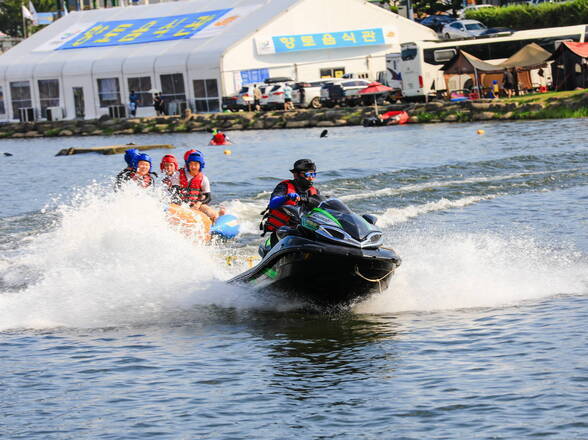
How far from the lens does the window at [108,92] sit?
63856 mm

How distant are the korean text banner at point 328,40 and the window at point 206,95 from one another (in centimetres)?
438

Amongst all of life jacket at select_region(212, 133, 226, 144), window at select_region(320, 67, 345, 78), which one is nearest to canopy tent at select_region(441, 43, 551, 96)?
window at select_region(320, 67, 345, 78)

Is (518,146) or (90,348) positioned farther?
(518,146)

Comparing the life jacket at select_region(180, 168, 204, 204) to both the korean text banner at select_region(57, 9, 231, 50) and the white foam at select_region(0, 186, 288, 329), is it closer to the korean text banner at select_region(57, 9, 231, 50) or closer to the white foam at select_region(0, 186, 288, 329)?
the white foam at select_region(0, 186, 288, 329)

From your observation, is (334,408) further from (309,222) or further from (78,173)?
(78,173)

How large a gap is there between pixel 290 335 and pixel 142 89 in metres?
53.7

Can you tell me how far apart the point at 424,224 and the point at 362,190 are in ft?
17.9

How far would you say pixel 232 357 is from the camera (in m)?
9.84

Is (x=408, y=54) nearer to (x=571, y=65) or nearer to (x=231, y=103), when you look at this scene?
(x=571, y=65)

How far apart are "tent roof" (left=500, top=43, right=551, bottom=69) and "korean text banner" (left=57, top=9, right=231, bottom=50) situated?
69.7 ft

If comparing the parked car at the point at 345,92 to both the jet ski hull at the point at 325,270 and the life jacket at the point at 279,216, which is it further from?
the jet ski hull at the point at 325,270

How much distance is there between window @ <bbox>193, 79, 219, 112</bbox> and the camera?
59.3 metres

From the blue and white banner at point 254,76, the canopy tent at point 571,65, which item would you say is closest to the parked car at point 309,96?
the blue and white banner at point 254,76

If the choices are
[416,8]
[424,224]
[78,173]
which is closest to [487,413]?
[424,224]
